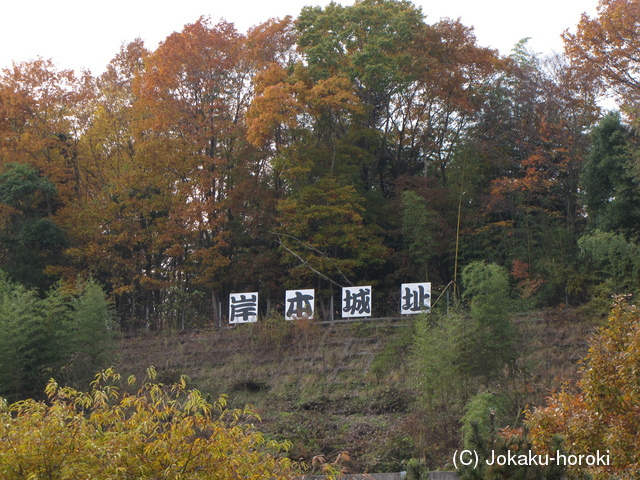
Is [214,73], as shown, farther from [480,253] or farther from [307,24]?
[480,253]

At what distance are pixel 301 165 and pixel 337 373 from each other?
821cm

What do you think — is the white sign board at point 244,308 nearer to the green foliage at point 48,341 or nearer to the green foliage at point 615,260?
the green foliage at point 48,341

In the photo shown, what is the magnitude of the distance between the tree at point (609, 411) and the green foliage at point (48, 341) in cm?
1397

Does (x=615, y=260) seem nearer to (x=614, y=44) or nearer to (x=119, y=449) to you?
(x=614, y=44)

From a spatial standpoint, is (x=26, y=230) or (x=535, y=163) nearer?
(x=535, y=163)

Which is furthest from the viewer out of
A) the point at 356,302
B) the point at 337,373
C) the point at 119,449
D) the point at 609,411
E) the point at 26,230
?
the point at 26,230

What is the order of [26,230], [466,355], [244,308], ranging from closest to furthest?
[466,355], [244,308], [26,230]

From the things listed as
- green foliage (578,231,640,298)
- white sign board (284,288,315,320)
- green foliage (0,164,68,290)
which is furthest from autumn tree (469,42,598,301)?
green foliage (0,164,68,290)

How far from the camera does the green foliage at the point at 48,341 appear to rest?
58.0 feet

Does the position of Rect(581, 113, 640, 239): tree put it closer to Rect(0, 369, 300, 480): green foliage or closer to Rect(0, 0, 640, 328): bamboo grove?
Rect(0, 0, 640, 328): bamboo grove

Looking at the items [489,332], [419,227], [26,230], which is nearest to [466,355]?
[489,332]

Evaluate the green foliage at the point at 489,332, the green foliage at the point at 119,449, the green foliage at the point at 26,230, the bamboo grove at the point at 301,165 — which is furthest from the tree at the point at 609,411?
the green foliage at the point at 26,230

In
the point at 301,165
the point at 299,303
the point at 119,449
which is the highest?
the point at 301,165

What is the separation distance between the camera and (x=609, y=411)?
256 inches
